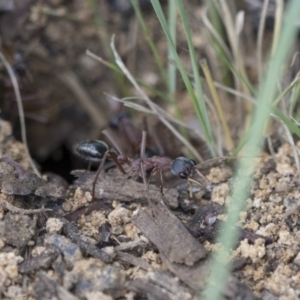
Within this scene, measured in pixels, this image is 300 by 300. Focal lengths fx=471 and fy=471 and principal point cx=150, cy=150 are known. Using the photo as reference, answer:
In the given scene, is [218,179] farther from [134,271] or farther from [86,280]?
[86,280]

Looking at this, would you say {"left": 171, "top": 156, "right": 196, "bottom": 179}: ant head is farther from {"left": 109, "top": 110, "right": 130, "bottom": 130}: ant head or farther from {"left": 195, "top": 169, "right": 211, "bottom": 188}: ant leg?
{"left": 109, "top": 110, "right": 130, "bottom": 130}: ant head

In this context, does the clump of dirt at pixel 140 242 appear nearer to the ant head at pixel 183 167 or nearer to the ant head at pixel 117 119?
the ant head at pixel 183 167

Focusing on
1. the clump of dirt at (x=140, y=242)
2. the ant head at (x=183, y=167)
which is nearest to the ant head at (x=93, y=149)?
the clump of dirt at (x=140, y=242)

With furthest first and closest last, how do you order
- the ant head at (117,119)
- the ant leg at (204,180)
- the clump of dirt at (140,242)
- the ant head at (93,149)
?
the ant head at (117,119) → the ant head at (93,149) → the ant leg at (204,180) → the clump of dirt at (140,242)

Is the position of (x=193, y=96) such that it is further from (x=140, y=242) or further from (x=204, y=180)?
(x=140, y=242)

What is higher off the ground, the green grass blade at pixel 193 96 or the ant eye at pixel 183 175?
the green grass blade at pixel 193 96
